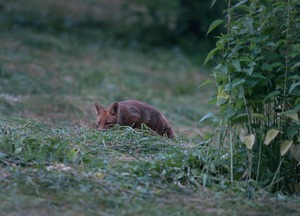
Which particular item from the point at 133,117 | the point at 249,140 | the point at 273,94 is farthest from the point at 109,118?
the point at 273,94

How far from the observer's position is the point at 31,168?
580cm

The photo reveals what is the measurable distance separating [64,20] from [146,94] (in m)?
7.87

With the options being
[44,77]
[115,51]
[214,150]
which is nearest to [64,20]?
[115,51]

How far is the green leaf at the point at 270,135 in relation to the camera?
594 centimetres

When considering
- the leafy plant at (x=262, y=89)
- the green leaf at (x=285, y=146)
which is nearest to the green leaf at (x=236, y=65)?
the leafy plant at (x=262, y=89)

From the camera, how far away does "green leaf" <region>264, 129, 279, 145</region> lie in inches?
234

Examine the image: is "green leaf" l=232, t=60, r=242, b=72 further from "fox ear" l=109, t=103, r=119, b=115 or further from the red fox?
"fox ear" l=109, t=103, r=119, b=115

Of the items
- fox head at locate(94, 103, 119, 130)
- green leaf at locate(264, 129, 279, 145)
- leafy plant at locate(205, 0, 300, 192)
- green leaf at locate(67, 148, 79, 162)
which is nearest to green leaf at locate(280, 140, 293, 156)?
leafy plant at locate(205, 0, 300, 192)

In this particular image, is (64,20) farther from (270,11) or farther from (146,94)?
(270,11)

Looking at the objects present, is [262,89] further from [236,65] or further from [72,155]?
[72,155]

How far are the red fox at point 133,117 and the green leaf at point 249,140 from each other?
261 cm

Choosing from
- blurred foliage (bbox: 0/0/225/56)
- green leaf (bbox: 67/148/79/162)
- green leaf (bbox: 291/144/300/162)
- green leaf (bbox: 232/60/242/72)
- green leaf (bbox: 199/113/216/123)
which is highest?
green leaf (bbox: 232/60/242/72)

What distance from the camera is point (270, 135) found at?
5965 millimetres

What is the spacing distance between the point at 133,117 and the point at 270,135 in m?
2.88
